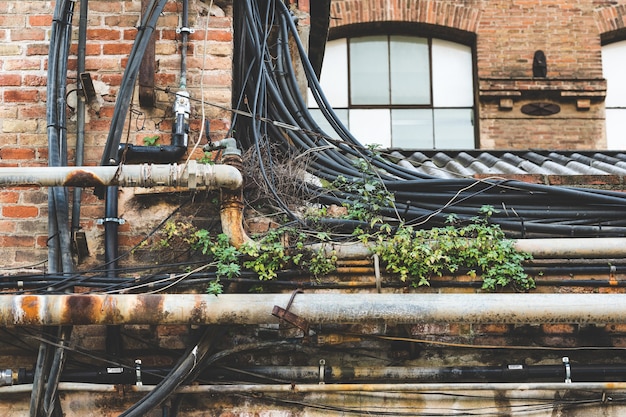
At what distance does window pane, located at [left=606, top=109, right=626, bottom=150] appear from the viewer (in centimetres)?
1352

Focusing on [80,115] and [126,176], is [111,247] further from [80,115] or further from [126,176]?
[80,115]

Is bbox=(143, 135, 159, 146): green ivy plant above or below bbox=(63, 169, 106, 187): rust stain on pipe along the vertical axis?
above

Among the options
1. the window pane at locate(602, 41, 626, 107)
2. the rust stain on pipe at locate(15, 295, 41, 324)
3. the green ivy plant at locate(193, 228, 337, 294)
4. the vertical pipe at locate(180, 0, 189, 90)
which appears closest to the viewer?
the rust stain on pipe at locate(15, 295, 41, 324)

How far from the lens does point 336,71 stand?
13570 millimetres

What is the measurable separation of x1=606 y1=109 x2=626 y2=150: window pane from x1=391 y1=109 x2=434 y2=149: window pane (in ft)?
9.04

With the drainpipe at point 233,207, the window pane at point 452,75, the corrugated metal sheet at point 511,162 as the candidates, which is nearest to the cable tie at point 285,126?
the drainpipe at point 233,207

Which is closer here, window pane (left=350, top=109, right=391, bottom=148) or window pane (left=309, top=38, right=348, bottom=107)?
window pane (left=350, top=109, right=391, bottom=148)

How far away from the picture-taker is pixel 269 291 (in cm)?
497

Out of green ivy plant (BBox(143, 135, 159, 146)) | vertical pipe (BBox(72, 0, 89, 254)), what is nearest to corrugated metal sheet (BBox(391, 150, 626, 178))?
green ivy plant (BBox(143, 135, 159, 146))

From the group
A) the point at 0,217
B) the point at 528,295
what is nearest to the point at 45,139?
the point at 0,217

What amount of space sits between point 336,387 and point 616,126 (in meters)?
10.2

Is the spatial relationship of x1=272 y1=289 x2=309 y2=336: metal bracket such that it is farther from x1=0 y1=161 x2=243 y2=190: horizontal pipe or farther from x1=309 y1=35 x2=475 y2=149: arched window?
x1=309 y1=35 x2=475 y2=149: arched window

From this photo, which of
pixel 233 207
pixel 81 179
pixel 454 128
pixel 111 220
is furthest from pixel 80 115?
pixel 454 128

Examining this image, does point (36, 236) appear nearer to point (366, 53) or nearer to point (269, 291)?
point (269, 291)
